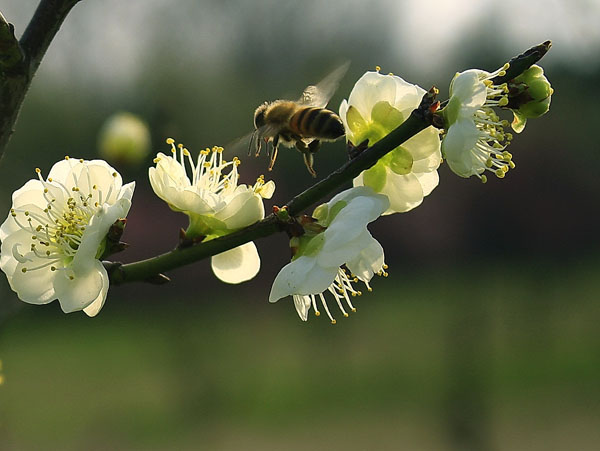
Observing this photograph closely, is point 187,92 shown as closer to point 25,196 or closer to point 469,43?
point 469,43

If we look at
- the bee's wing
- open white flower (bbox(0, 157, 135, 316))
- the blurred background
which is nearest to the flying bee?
the bee's wing

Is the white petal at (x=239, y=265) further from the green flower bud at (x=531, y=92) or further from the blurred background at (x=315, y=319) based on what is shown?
the blurred background at (x=315, y=319)

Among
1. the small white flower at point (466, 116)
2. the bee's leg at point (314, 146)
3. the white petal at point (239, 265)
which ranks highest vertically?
the small white flower at point (466, 116)

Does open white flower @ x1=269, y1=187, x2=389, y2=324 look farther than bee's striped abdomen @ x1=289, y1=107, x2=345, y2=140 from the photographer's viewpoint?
No

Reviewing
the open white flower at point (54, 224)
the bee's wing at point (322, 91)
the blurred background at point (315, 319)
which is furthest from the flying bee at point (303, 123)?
the blurred background at point (315, 319)

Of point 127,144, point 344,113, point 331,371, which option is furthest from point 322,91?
point 331,371

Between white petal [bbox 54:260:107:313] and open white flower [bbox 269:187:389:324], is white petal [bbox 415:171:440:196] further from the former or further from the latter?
white petal [bbox 54:260:107:313]

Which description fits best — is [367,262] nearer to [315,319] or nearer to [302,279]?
[302,279]
